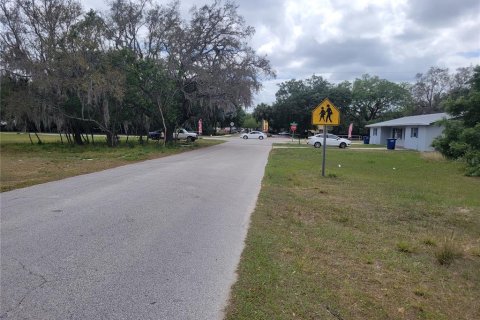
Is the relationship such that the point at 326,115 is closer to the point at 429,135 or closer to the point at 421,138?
the point at 429,135

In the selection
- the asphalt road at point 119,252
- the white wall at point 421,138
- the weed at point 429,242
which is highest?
the white wall at point 421,138

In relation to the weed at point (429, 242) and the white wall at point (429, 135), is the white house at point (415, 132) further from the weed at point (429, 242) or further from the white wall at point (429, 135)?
the weed at point (429, 242)

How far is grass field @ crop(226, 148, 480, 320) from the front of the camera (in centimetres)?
365

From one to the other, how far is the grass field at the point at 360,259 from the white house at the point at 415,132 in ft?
75.2

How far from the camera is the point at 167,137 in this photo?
109 feet

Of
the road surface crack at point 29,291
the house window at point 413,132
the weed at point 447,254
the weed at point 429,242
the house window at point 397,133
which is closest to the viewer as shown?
the road surface crack at point 29,291

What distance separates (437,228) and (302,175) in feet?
26.0

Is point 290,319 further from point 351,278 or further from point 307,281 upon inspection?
point 351,278

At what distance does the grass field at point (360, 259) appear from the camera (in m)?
3.65

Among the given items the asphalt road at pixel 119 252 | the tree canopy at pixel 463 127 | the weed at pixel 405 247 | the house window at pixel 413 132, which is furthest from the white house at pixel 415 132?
the asphalt road at pixel 119 252

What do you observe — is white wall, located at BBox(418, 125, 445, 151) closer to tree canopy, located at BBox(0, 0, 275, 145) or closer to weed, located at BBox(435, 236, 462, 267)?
tree canopy, located at BBox(0, 0, 275, 145)

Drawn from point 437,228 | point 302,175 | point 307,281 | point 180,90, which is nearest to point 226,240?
point 307,281

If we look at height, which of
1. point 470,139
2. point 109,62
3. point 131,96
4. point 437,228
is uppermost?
point 109,62

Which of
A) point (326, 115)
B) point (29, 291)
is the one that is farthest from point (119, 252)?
point (326, 115)
